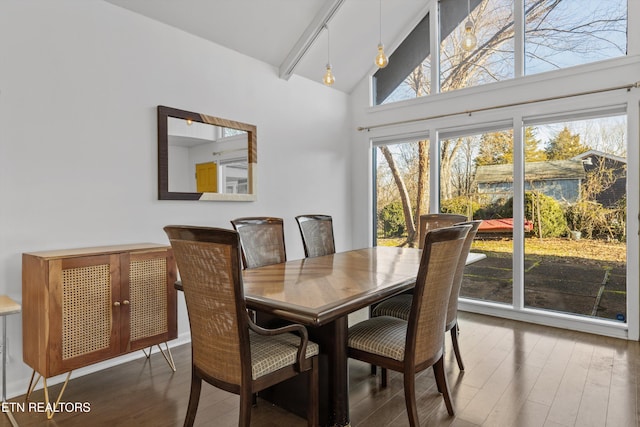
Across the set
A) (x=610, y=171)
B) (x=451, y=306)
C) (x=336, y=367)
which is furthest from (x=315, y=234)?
(x=610, y=171)

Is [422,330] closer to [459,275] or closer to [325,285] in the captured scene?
[325,285]

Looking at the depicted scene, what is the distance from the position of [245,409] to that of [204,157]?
239 centimetres

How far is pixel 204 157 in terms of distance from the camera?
11.2ft

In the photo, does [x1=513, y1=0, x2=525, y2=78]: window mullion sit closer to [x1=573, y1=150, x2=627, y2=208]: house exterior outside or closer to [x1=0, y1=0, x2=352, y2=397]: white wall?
[x1=573, y1=150, x2=627, y2=208]: house exterior outside

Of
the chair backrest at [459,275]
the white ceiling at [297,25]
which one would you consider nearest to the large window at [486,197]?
the white ceiling at [297,25]

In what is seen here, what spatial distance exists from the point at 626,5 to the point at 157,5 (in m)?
3.90

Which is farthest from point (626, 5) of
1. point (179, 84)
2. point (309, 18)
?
point (179, 84)

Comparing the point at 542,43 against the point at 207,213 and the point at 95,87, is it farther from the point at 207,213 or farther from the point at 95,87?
the point at 95,87

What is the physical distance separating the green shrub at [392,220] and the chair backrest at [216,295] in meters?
3.50

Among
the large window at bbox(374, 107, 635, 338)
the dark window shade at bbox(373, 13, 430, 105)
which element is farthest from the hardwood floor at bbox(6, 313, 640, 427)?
the dark window shade at bbox(373, 13, 430, 105)

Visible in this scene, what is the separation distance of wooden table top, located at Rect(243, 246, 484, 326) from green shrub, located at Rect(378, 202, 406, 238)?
190cm

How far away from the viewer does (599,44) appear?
3.45 m

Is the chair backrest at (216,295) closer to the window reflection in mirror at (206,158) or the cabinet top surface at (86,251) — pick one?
the cabinet top surface at (86,251)

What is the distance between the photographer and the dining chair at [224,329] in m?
1.48
